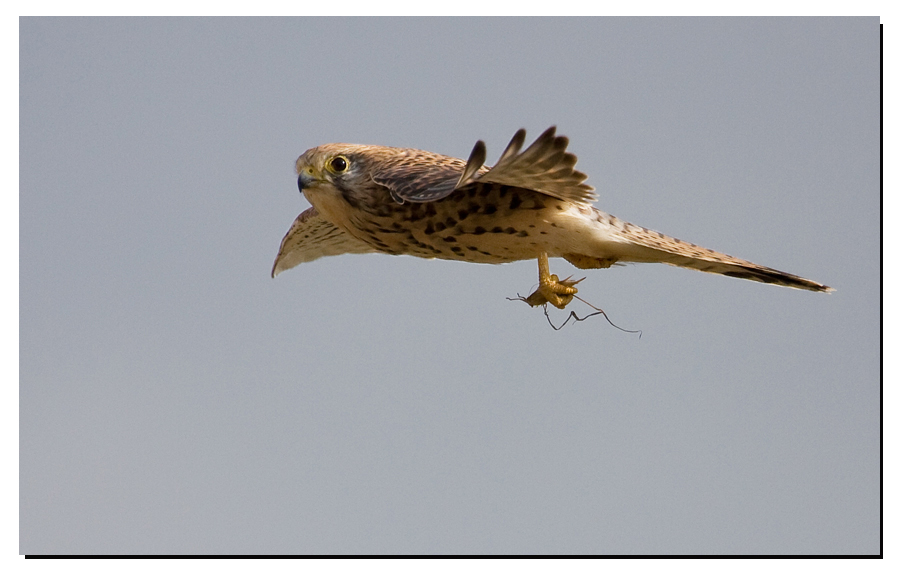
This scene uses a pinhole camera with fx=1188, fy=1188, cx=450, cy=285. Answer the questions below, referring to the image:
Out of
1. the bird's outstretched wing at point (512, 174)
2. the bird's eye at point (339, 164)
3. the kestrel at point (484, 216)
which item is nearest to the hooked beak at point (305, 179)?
the kestrel at point (484, 216)

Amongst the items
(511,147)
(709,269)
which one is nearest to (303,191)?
(511,147)

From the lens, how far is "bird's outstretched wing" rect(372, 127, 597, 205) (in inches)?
246

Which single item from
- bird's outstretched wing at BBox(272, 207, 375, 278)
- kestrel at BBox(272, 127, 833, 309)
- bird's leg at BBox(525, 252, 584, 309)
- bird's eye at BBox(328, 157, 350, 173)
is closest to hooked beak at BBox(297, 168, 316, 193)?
kestrel at BBox(272, 127, 833, 309)

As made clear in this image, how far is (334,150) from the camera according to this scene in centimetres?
757

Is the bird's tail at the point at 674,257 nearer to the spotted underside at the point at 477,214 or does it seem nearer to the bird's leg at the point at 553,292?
the spotted underside at the point at 477,214

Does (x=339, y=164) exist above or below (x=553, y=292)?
above

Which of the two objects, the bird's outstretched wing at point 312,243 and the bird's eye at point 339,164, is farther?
the bird's outstretched wing at point 312,243

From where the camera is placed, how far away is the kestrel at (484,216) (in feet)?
22.3

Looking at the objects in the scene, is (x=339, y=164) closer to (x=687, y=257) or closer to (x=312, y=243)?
(x=312, y=243)

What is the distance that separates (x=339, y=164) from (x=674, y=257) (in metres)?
2.24

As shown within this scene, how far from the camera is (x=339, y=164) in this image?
7.51 meters

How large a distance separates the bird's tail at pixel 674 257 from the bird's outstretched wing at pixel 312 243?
6.25ft

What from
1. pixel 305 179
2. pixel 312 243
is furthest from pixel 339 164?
pixel 312 243

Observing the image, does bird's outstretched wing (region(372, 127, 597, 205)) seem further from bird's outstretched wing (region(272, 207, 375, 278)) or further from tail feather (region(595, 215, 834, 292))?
bird's outstretched wing (region(272, 207, 375, 278))
